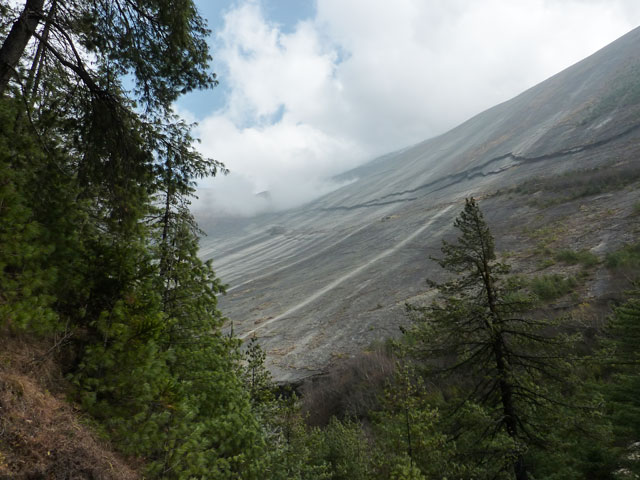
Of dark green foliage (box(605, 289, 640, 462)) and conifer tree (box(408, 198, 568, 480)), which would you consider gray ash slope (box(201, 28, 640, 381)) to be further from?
dark green foliage (box(605, 289, 640, 462))

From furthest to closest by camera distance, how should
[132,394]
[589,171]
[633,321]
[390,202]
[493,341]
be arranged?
[390,202]
[589,171]
[493,341]
[633,321]
[132,394]

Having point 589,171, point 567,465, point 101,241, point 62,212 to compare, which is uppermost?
point 62,212

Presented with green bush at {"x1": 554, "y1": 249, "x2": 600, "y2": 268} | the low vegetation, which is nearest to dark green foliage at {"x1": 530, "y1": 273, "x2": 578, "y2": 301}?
green bush at {"x1": 554, "y1": 249, "x2": 600, "y2": 268}

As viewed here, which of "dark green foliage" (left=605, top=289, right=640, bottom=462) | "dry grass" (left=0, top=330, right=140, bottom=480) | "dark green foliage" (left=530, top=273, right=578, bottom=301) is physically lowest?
"dark green foliage" (left=530, top=273, right=578, bottom=301)

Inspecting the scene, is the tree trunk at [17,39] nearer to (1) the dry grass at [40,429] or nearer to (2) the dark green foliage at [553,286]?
(1) the dry grass at [40,429]

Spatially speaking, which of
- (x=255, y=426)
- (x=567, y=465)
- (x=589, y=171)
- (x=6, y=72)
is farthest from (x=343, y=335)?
(x=589, y=171)

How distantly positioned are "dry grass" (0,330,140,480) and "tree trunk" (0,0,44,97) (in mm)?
3295

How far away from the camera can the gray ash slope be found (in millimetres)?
17688

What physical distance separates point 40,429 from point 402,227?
29.7 metres

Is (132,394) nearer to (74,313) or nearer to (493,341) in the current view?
(74,313)

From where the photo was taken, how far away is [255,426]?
5.12 metres

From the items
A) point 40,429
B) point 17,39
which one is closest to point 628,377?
point 40,429

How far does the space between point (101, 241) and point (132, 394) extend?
2.00 m

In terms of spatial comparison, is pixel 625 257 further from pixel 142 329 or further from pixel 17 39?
pixel 17 39
